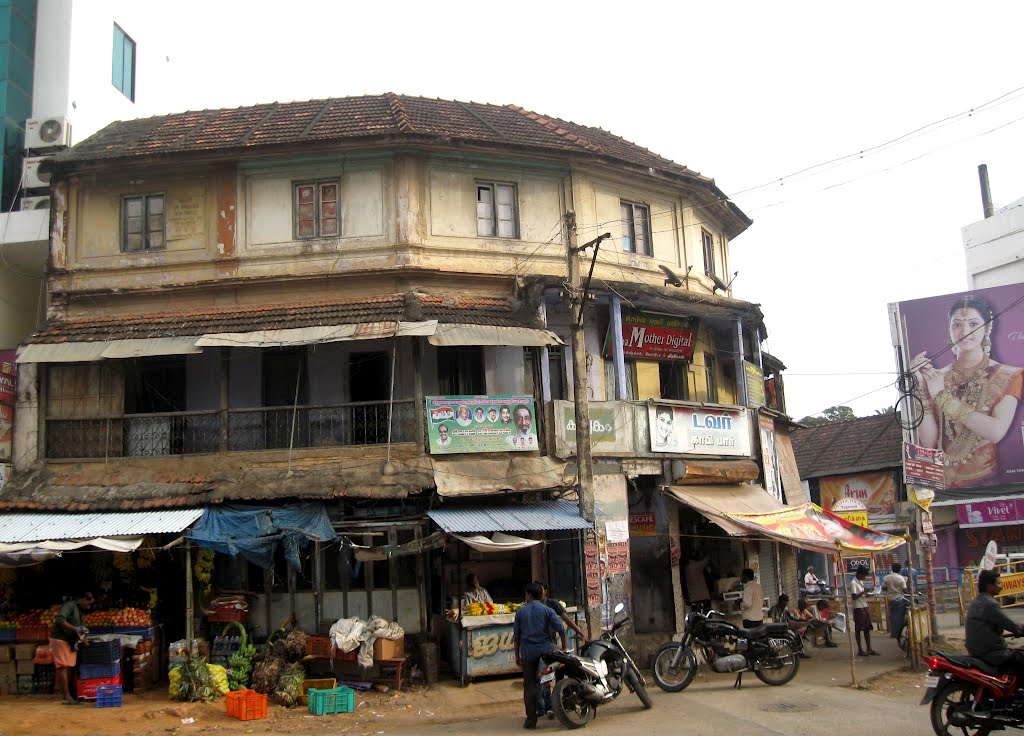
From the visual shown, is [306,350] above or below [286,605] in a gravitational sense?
above

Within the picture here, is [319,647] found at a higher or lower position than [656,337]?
lower

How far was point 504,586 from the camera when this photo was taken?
661 inches

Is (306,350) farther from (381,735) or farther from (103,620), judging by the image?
(381,735)

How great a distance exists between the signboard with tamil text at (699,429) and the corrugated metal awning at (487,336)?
113 inches

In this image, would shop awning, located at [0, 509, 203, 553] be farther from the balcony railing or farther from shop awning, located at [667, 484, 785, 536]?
shop awning, located at [667, 484, 785, 536]

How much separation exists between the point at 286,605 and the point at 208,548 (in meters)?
1.99

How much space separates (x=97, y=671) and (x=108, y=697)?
27.9 inches

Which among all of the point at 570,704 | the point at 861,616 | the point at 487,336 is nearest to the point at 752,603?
the point at 861,616

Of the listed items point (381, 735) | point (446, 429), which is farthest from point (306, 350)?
point (381, 735)

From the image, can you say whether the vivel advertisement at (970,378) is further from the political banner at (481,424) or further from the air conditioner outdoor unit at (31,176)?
the air conditioner outdoor unit at (31,176)

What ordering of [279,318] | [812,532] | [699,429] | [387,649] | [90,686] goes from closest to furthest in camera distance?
1. [90,686]
2. [387,649]
3. [812,532]
4. [279,318]
5. [699,429]

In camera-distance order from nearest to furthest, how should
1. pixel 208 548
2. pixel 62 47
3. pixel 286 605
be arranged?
1. pixel 208 548
2. pixel 286 605
3. pixel 62 47

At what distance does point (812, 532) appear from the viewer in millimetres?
15633

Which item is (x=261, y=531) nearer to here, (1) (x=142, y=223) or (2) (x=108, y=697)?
(2) (x=108, y=697)
